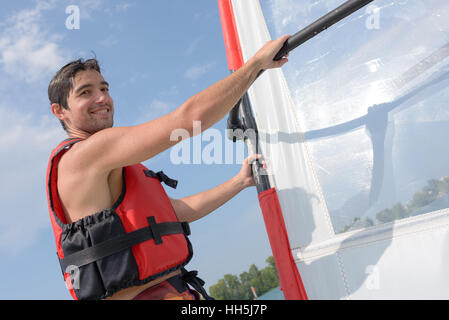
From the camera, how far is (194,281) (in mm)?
1609

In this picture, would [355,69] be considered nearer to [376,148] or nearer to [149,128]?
[376,148]

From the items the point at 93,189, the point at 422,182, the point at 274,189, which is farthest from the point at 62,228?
the point at 422,182

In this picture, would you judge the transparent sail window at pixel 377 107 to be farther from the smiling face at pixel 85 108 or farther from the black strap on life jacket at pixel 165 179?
the smiling face at pixel 85 108

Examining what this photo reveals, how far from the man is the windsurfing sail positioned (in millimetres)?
399

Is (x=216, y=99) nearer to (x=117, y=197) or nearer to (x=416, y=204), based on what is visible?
(x=117, y=197)

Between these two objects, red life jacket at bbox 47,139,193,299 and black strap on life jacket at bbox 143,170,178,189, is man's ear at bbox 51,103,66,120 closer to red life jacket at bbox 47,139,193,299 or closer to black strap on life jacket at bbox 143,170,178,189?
red life jacket at bbox 47,139,193,299

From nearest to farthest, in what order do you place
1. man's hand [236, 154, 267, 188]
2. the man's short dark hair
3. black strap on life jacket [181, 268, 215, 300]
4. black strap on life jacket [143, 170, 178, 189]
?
black strap on life jacket [181, 268, 215, 300] → the man's short dark hair → black strap on life jacket [143, 170, 178, 189] → man's hand [236, 154, 267, 188]

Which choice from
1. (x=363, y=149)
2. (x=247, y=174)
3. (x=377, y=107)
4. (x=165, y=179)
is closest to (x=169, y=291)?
(x=165, y=179)

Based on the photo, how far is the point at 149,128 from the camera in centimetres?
132

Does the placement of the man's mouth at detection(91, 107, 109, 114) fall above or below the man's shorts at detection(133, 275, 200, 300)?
above

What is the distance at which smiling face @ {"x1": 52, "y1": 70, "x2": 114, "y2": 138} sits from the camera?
1663 millimetres

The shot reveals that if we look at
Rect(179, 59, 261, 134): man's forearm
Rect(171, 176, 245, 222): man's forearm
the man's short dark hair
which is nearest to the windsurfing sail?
Rect(171, 176, 245, 222): man's forearm

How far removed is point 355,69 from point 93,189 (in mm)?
1234

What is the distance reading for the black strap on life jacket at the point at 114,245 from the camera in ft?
4.64
